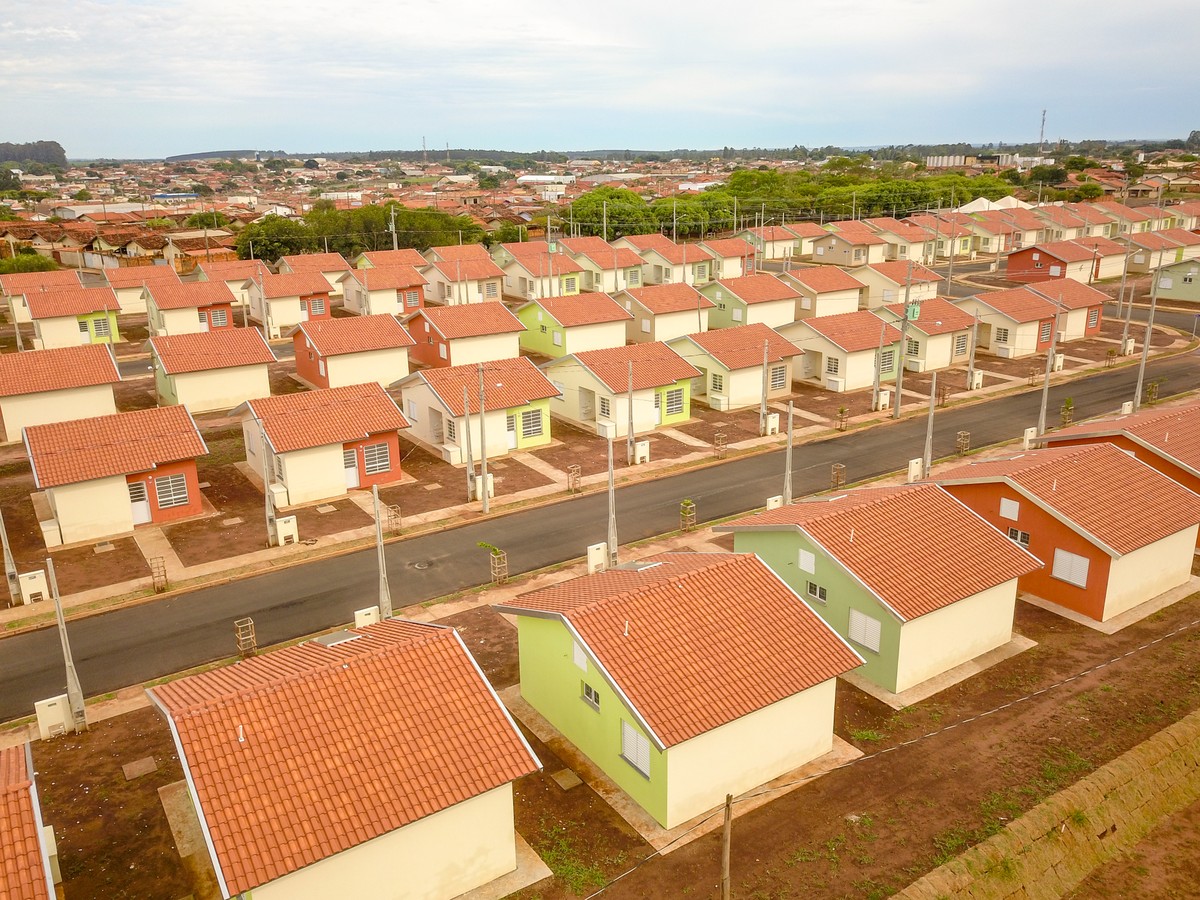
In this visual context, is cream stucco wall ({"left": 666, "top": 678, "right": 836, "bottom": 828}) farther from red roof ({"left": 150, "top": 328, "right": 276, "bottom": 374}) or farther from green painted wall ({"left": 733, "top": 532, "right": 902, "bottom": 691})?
red roof ({"left": 150, "top": 328, "right": 276, "bottom": 374})

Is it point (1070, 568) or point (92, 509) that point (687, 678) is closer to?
point (1070, 568)

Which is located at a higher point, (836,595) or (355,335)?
(355,335)

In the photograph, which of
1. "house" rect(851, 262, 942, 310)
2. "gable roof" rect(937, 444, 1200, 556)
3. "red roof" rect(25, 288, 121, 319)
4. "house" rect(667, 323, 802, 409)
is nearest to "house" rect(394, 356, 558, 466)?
"house" rect(667, 323, 802, 409)

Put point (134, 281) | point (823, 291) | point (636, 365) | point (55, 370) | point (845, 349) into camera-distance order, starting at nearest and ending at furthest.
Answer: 1. point (55, 370)
2. point (636, 365)
3. point (845, 349)
4. point (823, 291)
5. point (134, 281)

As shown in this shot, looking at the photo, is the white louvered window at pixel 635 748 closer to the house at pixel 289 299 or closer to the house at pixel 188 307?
the house at pixel 188 307

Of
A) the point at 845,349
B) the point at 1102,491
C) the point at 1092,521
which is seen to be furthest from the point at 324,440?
the point at 845,349

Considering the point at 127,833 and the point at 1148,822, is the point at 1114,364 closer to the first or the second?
the point at 1148,822

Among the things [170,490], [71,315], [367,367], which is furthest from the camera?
[71,315]
